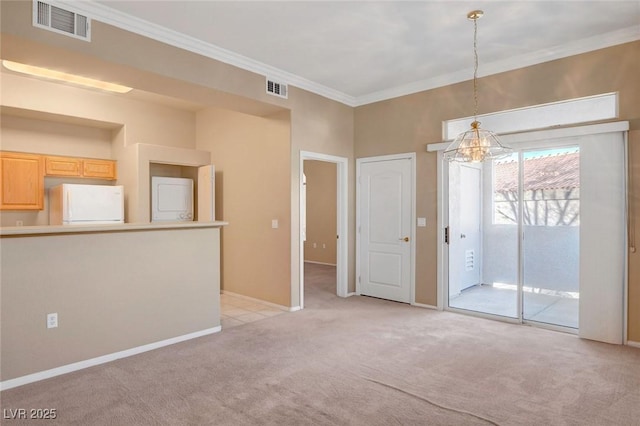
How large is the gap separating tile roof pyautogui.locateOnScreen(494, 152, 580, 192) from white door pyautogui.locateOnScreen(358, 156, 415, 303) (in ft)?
4.16

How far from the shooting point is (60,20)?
122 inches

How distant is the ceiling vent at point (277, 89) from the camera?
15.6 ft

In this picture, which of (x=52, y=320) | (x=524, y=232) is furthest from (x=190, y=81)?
(x=524, y=232)

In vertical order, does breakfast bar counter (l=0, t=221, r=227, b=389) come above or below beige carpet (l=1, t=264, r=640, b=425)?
above

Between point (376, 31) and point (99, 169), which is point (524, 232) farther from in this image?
point (99, 169)

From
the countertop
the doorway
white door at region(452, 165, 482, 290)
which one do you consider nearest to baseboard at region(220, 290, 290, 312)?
the countertop

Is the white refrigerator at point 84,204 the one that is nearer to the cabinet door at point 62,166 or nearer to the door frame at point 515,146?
the cabinet door at point 62,166

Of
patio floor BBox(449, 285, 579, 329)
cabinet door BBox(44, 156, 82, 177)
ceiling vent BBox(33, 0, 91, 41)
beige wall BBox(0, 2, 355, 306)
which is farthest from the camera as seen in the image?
cabinet door BBox(44, 156, 82, 177)

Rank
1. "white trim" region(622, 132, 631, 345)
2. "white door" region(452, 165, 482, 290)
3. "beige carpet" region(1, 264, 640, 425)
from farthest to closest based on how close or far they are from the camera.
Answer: "white door" region(452, 165, 482, 290)
"white trim" region(622, 132, 631, 345)
"beige carpet" region(1, 264, 640, 425)

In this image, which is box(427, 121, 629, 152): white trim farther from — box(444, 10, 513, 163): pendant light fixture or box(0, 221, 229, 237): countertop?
box(0, 221, 229, 237): countertop

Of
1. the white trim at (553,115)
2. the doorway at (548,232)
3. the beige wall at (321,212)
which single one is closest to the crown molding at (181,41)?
the white trim at (553,115)

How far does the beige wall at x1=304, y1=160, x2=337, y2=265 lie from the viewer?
946 centimetres

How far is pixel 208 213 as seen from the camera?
19.7 feet

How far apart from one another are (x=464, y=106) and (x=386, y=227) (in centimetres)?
194
